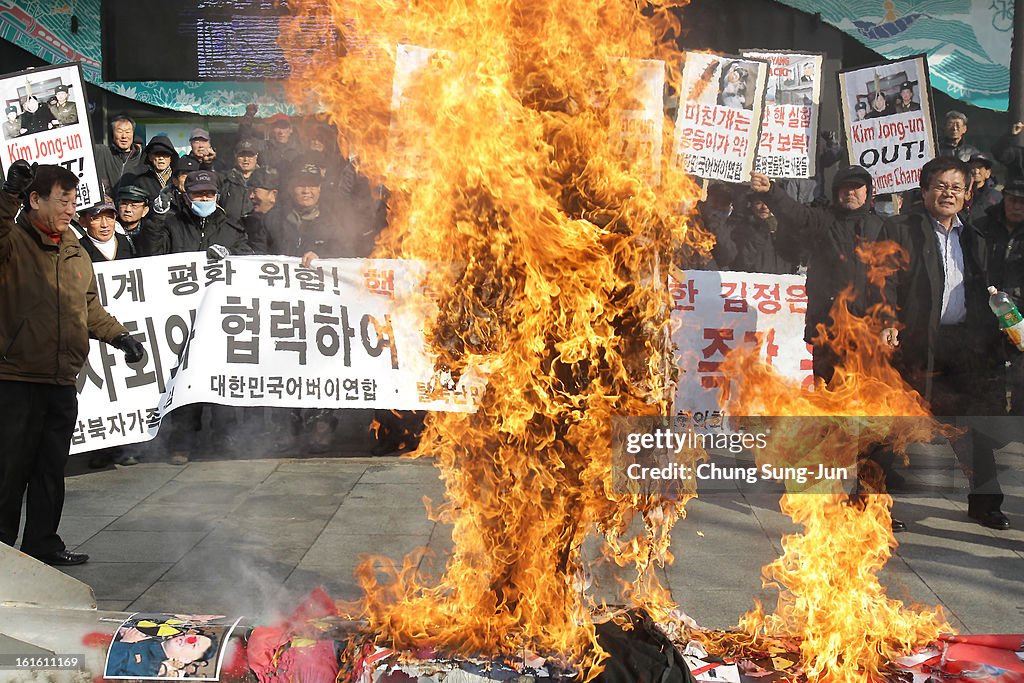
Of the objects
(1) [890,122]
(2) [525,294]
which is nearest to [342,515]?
(2) [525,294]

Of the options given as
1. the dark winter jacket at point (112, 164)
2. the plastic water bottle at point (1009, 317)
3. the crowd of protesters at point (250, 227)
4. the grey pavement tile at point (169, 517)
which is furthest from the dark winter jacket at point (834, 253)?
the dark winter jacket at point (112, 164)

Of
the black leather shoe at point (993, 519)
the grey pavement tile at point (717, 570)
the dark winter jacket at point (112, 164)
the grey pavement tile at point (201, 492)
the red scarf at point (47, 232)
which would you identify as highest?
the dark winter jacket at point (112, 164)

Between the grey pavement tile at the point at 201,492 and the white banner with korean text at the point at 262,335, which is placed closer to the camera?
the grey pavement tile at the point at 201,492

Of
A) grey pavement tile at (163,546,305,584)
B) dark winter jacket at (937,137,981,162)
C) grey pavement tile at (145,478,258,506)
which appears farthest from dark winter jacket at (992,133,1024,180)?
grey pavement tile at (163,546,305,584)

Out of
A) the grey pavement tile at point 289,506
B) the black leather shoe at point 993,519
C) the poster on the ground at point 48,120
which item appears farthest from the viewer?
the poster on the ground at point 48,120

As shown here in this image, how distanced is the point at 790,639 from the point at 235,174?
6150 millimetres

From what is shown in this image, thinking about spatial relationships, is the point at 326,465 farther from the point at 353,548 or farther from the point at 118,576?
the point at 118,576

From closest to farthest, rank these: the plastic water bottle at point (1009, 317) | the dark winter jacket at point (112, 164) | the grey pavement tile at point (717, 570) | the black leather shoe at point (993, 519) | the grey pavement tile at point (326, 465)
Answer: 1. the grey pavement tile at point (717, 570)
2. the black leather shoe at point (993, 519)
3. the plastic water bottle at point (1009, 317)
4. the grey pavement tile at point (326, 465)
5. the dark winter jacket at point (112, 164)

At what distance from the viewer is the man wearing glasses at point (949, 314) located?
626 centimetres

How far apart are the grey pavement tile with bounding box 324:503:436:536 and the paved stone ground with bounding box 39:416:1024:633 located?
0.04 ft

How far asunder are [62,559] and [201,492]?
1484 millimetres

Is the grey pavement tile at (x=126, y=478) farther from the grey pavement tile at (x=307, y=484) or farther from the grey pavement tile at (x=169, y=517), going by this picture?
the grey pavement tile at (x=307, y=484)

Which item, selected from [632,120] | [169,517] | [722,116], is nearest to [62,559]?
[169,517]

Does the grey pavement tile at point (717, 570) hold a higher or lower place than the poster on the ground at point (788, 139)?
lower
